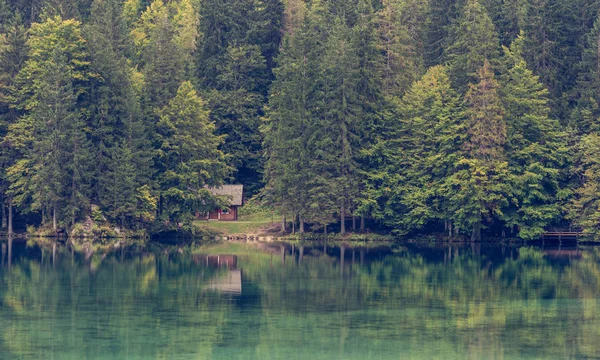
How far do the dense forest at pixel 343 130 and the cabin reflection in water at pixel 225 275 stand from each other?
1904 cm

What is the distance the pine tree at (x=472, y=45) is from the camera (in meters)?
83.9

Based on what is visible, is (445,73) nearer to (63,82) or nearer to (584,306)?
(63,82)

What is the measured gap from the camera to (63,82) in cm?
8475

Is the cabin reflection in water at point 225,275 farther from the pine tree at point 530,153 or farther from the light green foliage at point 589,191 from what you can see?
the light green foliage at point 589,191

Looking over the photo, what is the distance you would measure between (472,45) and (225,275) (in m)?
39.4

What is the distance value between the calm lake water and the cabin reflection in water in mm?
66

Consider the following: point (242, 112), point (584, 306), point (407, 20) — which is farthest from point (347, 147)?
point (584, 306)

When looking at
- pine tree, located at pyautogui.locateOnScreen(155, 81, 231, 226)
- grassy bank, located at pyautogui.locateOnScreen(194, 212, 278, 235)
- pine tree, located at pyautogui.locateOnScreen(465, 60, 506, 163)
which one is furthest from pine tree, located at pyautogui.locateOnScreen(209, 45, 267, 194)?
pine tree, located at pyautogui.locateOnScreen(465, 60, 506, 163)

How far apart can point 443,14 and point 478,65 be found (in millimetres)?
18499

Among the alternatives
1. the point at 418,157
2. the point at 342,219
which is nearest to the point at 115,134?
the point at 342,219

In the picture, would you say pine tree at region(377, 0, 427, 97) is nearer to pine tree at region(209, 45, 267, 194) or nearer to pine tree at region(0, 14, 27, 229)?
pine tree at region(209, 45, 267, 194)

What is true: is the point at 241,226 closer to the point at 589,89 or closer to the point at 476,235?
the point at 476,235

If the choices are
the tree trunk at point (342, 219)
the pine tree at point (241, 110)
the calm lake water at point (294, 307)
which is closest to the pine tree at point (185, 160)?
the pine tree at point (241, 110)

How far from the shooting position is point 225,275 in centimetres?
5406
